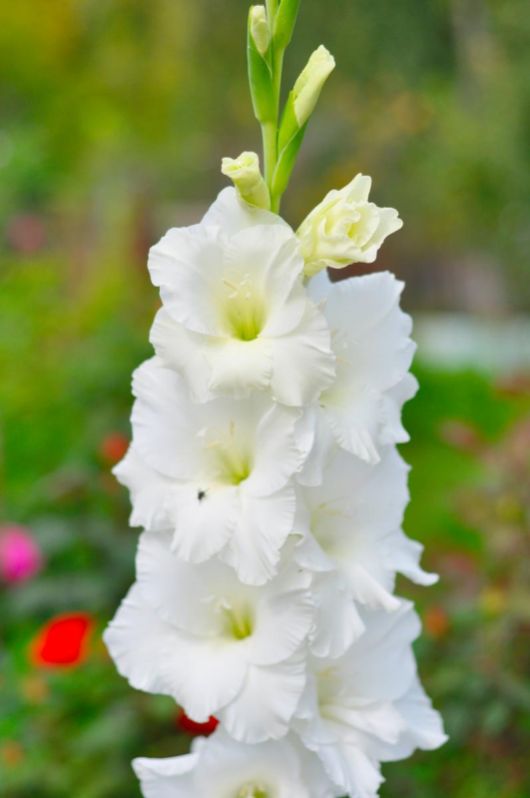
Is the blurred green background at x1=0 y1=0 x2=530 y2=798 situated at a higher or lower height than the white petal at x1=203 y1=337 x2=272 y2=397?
lower

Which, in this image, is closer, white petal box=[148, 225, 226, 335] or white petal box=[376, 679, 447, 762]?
white petal box=[148, 225, 226, 335]

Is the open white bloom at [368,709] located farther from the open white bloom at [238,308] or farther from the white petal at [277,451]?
the open white bloom at [238,308]

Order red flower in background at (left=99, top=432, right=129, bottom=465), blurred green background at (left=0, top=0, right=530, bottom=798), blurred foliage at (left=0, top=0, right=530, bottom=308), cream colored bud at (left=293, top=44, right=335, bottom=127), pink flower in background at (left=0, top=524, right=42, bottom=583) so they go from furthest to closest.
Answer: blurred foliage at (left=0, top=0, right=530, bottom=308) → red flower in background at (left=99, top=432, right=129, bottom=465) → pink flower in background at (left=0, top=524, right=42, bottom=583) → blurred green background at (left=0, top=0, right=530, bottom=798) → cream colored bud at (left=293, top=44, right=335, bottom=127)

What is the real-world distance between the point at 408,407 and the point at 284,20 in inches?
232

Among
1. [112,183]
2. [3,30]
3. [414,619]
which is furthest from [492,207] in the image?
[3,30]

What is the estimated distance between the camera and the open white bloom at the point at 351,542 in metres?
1.34

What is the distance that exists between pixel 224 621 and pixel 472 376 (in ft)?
21.6

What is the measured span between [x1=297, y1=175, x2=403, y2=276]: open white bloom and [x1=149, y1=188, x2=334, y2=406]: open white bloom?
0.02m

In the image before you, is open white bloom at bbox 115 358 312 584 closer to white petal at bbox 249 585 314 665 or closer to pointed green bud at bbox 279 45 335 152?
white petal at bbox 249 585 314 665

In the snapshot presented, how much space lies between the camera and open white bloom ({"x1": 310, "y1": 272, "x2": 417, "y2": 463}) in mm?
1349

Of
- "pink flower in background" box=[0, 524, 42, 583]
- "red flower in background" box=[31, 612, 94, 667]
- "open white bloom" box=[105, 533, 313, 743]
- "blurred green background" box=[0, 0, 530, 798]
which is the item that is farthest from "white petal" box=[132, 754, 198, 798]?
"pink flower in background" box=[0, 524, 42, 583]

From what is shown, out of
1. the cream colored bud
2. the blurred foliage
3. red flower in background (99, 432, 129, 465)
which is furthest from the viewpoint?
the blurred foliage

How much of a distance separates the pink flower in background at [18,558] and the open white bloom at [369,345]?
209 cm

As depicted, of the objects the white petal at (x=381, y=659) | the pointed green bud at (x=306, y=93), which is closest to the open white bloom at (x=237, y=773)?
the white petal at (x=381, y=659)
